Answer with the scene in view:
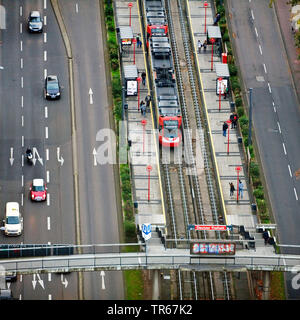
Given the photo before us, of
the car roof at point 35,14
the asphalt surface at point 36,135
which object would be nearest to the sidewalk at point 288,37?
the asphalt surface at point 36,135

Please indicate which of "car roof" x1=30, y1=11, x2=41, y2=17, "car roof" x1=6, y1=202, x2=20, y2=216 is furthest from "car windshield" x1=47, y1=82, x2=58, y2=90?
"car roof" x1=6, y1=202, x2=20, y2=216

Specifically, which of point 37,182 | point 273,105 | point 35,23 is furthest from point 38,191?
point 273,105

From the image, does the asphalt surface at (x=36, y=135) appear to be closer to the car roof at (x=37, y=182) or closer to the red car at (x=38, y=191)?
the red car at (x=38, y=191)

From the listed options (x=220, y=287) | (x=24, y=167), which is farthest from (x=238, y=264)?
(x=24, y=167)

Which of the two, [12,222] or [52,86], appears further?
[52,86]

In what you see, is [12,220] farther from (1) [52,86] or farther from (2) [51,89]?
(1) [52,86]
